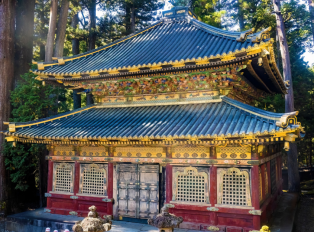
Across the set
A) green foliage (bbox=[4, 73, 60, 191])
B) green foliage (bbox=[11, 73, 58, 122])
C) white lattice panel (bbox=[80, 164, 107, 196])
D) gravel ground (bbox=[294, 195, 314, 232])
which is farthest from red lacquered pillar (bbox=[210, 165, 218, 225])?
green foliage (bbox=[11, 73, 58, 122])

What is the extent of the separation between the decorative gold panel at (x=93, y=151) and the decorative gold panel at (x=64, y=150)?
512 millimetres

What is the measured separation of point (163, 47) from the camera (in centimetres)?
1151

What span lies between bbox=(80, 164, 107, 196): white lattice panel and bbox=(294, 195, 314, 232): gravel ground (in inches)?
319

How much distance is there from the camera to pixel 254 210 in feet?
26.5

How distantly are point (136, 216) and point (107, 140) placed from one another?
10.2ft

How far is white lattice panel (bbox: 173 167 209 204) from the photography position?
8875 mm

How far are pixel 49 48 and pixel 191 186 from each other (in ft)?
41.2

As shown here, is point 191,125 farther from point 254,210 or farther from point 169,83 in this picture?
point 254,210

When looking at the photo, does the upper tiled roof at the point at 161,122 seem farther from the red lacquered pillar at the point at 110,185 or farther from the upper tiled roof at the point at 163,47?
the upper tiled roof at the point at 163,47

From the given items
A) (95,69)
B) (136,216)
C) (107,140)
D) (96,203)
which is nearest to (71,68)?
(95,69)

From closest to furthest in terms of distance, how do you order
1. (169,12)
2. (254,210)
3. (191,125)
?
(254,210), (191,125), (169,12)

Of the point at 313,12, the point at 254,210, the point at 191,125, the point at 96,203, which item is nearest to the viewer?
the point at 254,210

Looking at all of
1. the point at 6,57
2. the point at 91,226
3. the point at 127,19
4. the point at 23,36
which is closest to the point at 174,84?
the point at 91,226

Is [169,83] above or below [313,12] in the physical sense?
below
